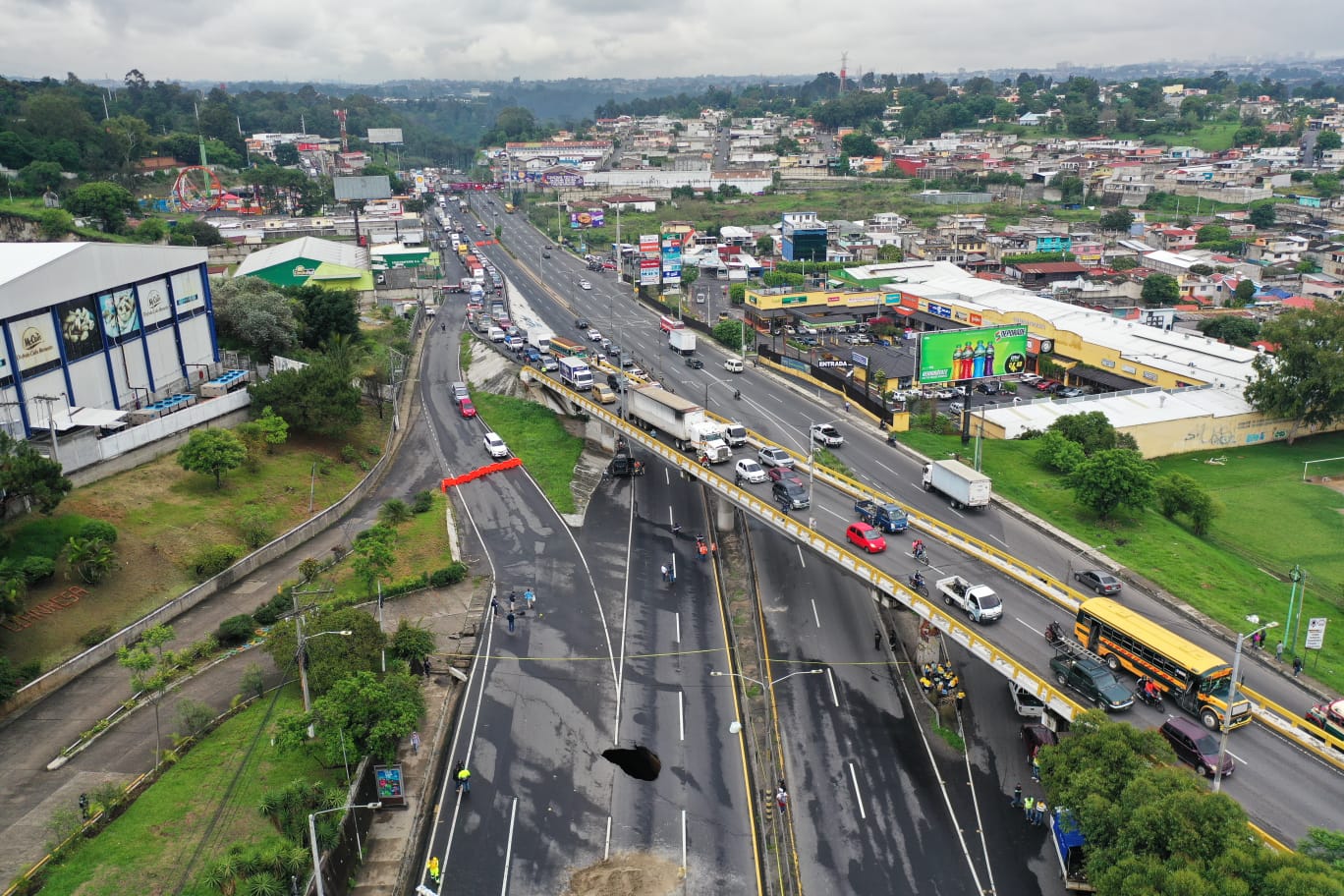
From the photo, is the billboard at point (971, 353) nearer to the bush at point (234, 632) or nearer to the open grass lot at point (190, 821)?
the bush at point (234, 632)

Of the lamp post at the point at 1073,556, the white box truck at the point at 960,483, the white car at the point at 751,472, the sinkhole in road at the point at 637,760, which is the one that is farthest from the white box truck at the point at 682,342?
the sinkhole in road at the point at 637,760

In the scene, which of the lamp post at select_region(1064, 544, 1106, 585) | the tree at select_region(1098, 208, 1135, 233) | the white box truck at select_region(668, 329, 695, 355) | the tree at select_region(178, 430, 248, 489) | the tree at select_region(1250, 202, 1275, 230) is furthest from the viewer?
the tree at select_region(1250, 202, 1275, 230)

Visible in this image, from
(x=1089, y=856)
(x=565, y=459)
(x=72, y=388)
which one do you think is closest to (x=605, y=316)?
(x=565, y=459)

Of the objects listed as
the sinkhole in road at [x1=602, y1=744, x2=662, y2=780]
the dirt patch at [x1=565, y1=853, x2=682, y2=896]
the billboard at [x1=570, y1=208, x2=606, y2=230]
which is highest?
the billboard at [x1=570, y1=208, x2=606, y2=230]

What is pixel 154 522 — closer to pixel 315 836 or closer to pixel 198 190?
pixel 315 836

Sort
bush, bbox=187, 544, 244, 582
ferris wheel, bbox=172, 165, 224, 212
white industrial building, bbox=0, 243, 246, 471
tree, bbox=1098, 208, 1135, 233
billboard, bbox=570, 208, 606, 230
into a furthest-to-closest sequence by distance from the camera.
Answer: billboard, bbox=570, 208, 606, 230, tree, bbox=1098, 208, 1135, 233, ferris wheel, bbox=172, 165, 224, 212, white industrial building, bbox=0, 243, 246, 471, bush, bbox=187, 544, 244, 582

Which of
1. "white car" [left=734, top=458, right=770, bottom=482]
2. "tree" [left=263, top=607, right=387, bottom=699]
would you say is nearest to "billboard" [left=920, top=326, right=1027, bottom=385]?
"white car" [left=734, top=458, right=770, bottom=482]

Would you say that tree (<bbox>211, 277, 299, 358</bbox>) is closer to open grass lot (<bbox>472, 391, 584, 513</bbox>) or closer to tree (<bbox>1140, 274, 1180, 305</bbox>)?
open grass lot (<bbox>472, 391, 584, 513</bbox>)

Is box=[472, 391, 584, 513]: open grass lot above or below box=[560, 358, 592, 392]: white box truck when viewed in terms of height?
below
